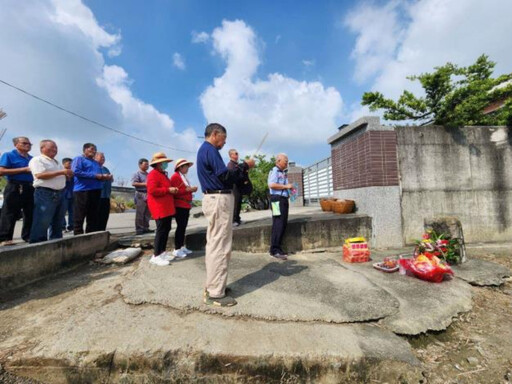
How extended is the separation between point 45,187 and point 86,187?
0.93 m

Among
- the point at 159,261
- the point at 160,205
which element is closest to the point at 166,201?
the point at 160,205

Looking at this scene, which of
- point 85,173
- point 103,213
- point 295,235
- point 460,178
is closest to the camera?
point 85,173

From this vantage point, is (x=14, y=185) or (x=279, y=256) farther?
(x=279, y=256)

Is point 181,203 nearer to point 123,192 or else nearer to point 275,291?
point 275,291

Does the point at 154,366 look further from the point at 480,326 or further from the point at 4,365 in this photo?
the point at 480,326

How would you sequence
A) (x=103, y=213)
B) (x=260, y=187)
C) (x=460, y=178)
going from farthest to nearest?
(x=260, y=187) → (x=460, y=178) → (x=103, y=213)

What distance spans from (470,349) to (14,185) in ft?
20.5

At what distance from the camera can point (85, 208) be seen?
467 cm

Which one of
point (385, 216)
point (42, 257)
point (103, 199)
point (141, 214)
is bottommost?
point (42, 257)

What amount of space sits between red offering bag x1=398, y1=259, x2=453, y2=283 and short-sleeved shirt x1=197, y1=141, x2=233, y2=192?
10.1ft

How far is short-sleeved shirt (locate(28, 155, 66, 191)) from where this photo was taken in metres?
3.64

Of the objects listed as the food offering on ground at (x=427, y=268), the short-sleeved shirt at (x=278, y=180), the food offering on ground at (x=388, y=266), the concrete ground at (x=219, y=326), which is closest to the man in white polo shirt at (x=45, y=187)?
the concrete ground at (x=219, y=326)

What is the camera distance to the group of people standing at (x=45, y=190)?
3.70 meters

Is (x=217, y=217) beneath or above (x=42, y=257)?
above
